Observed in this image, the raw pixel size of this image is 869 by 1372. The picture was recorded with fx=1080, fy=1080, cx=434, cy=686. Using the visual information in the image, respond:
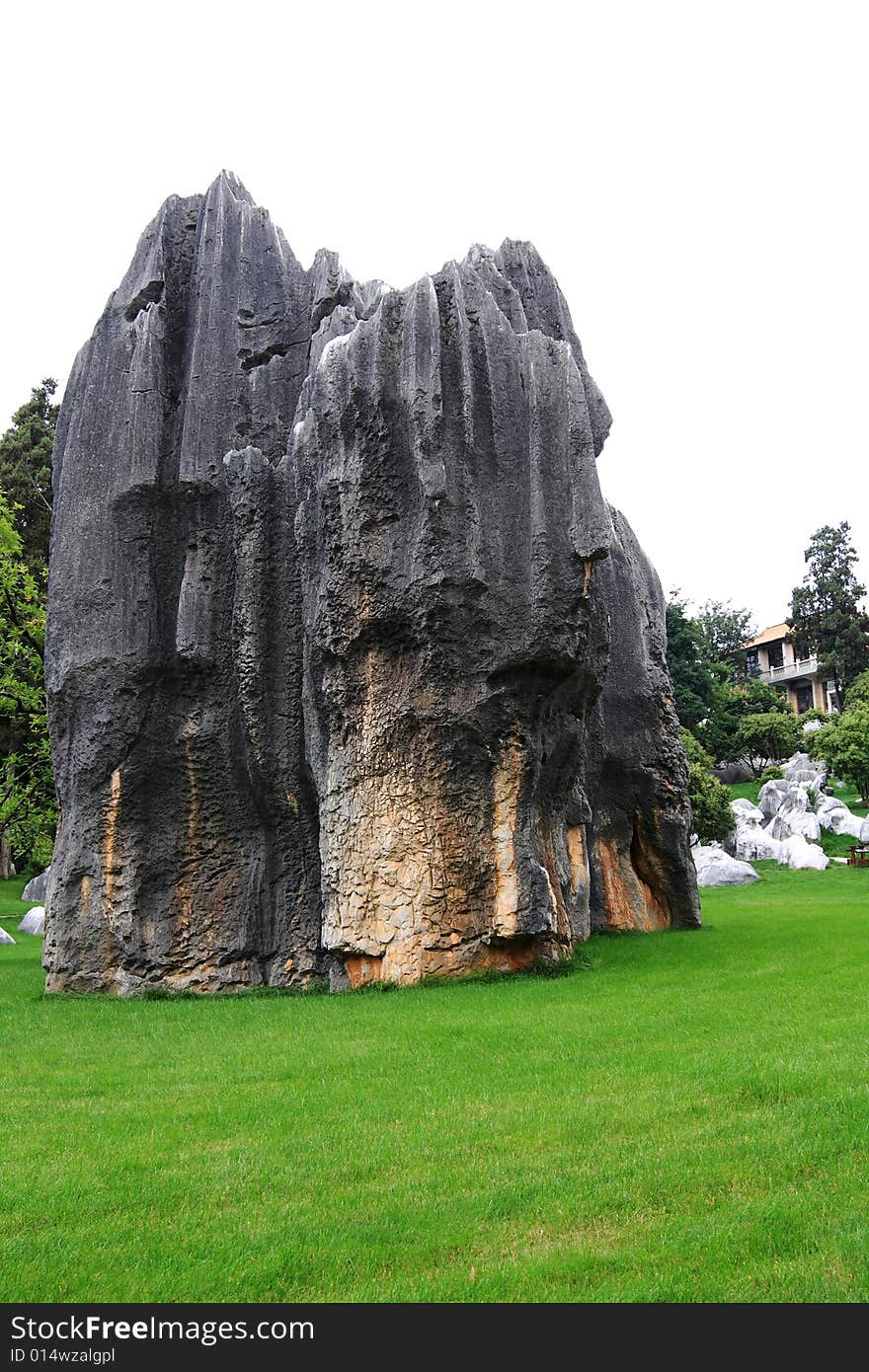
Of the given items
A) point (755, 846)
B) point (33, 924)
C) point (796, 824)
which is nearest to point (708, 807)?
point (755, 846)

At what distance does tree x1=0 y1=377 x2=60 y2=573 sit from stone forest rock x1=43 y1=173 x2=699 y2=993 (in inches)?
784

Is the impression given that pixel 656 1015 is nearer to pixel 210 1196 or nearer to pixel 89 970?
pixel 210 1196

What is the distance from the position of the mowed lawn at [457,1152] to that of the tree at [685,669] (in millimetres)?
34823

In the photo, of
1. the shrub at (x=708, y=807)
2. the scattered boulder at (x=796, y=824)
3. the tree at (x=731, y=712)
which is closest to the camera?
the shrub at (x=708, y=807)

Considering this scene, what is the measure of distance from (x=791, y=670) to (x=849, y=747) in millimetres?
38474

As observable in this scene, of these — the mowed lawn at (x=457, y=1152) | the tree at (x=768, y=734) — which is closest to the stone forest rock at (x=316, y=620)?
the mowed lawn at (x=457, y=1152)

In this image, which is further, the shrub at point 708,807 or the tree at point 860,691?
the tree at point 860,691

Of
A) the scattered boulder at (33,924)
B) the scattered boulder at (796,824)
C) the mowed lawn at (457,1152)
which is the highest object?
the scattered boulder at (796,824)

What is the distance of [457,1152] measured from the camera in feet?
19.8

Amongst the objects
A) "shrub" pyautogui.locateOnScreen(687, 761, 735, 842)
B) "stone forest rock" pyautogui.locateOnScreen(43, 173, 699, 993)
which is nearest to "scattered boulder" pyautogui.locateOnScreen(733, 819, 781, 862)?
"shrub" pyautogui.locateOnScreen(687, 761, 735, 842)

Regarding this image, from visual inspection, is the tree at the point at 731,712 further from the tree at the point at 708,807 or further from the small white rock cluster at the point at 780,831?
the tree at the point at 708,807

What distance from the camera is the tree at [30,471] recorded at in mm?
35188

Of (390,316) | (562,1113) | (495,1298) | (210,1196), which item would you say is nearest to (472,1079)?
(562,1113)

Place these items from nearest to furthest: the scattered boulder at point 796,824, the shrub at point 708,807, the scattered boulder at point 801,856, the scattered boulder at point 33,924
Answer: the scattered boulder at point 33,924
the shrub at point 708,807
the scattered boulder at point 801,856
the scattered boulder at point 796,824
